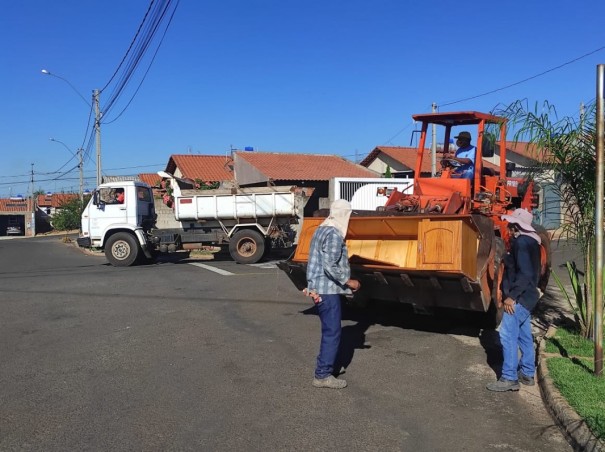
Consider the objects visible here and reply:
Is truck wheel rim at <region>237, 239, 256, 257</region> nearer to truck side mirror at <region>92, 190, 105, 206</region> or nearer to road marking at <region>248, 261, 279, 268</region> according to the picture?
road marking at <region>248, 261, 279, 268</region>

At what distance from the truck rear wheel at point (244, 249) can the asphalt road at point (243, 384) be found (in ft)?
22.5

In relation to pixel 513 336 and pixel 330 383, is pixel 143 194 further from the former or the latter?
pixel 513 336

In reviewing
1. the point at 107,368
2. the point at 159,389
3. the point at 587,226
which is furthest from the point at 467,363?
the point at 107,368

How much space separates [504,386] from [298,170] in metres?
26.5

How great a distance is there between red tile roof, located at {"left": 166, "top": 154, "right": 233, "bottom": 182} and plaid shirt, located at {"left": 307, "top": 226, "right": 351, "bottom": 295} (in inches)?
1287

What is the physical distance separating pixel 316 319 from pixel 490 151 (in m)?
3.53

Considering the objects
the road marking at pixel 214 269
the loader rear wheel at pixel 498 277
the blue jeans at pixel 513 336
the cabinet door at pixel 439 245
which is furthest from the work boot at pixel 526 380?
the road marking at pixel 214 269

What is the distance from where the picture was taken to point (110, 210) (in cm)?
1677

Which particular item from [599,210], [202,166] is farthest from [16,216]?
[599,210]

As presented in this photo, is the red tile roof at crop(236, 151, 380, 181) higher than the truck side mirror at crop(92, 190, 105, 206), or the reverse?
the red tile roof at crop(236, 151, 380, 181)

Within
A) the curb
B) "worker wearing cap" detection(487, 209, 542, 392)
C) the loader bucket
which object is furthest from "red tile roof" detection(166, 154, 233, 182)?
the curb

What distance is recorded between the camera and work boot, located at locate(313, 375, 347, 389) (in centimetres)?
521

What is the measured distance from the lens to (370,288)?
7223mm

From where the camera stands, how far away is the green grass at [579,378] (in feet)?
13.9
